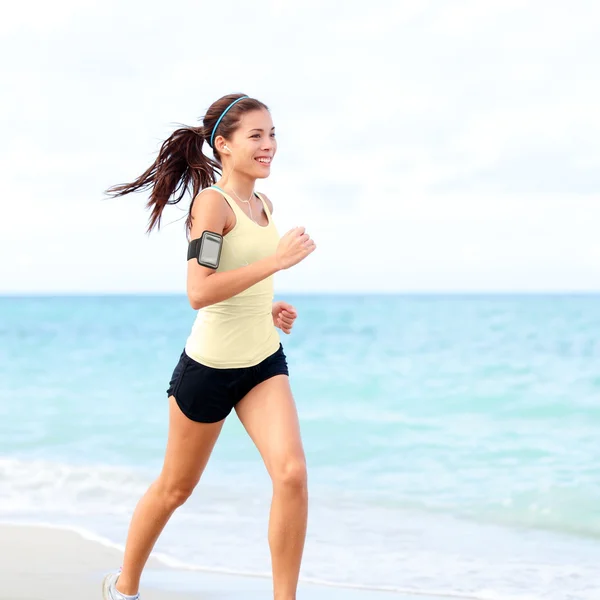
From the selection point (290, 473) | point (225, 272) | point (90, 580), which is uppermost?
point (225, 272)

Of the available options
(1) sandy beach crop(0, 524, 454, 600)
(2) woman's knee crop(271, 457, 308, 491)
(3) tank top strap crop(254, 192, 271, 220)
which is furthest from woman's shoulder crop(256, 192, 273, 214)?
(1) sandy beach crop(0, 524, 454, 600)

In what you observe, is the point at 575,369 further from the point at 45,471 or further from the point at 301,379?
the point at 45,471

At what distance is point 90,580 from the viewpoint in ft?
13.6

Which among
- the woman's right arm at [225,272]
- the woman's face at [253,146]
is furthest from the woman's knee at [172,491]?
the woman's face at [253,146]

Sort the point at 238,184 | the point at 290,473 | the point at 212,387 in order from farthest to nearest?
the point at 238,184, the point at 212,387, the point at 290,473

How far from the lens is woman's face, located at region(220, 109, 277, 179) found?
3197mm

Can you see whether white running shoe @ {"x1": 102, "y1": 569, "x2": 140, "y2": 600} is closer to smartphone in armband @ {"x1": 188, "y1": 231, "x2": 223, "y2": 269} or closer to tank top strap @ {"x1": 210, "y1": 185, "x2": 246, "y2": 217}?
smartphone in armband @ {"x1": 188, "y1": 231, "x2": 223, "y2": 269}

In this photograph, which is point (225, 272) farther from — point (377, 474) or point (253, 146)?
point (377, 474)

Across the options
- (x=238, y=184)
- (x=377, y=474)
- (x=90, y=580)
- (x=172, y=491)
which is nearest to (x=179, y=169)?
(x=238, y=184)

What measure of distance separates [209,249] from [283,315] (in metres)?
0.55

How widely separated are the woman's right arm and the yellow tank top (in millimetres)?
83

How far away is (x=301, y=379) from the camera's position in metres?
14.6

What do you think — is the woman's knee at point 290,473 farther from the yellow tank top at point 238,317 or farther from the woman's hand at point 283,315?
the woman's hand at point 283,315

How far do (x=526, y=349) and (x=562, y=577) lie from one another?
1689 cm
